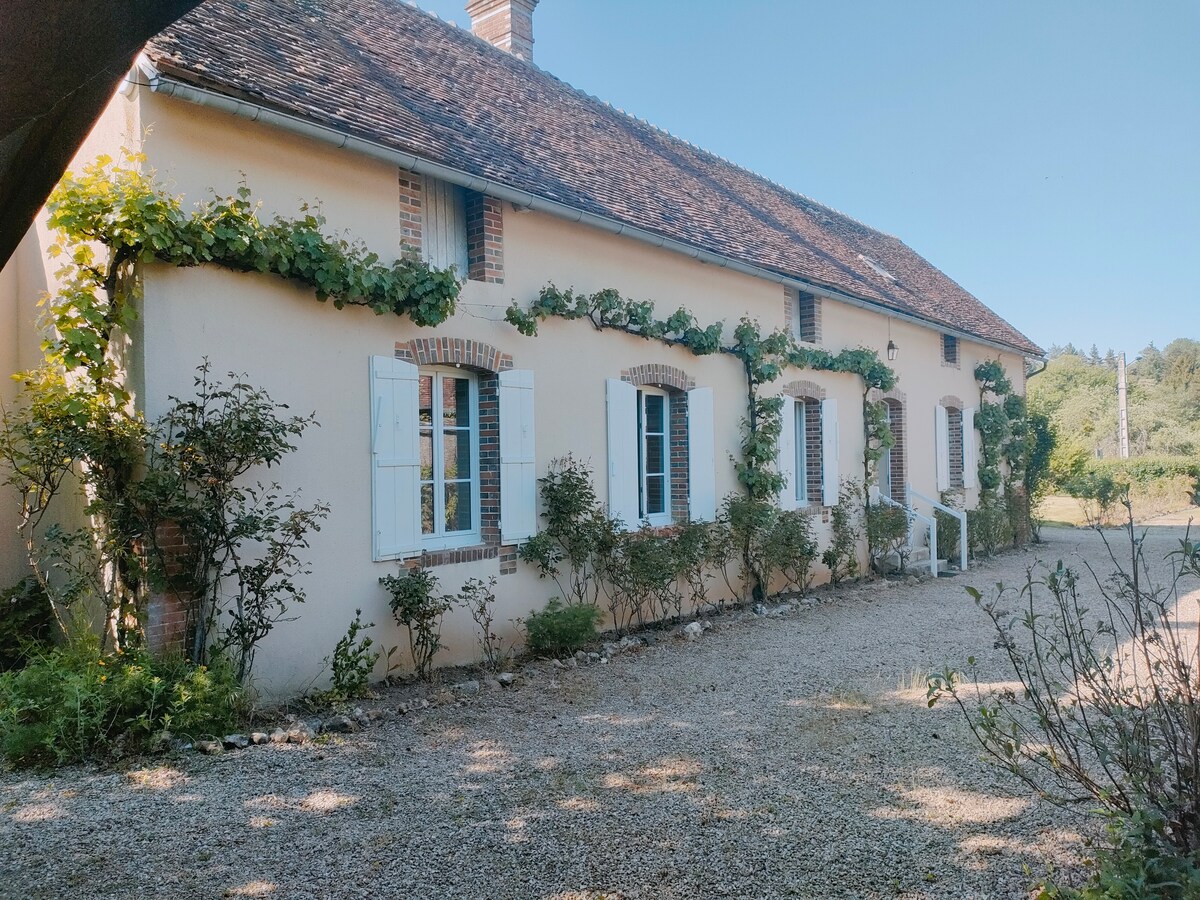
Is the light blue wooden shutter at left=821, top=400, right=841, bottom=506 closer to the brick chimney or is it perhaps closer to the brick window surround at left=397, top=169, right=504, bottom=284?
the brick window surround at left=397, top=169, right=504, bottom=284

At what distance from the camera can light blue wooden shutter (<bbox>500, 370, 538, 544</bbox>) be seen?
698 centimetres

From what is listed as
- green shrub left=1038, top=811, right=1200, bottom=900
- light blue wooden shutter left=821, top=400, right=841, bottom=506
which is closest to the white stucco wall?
green shrub left=1038, top=811, right=1200, bottom=900

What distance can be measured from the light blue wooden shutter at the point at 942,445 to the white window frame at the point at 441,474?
9878mm

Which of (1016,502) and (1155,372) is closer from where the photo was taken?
(1016,502)

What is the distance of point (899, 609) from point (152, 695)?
7707mm

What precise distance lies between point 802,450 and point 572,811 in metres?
8.15

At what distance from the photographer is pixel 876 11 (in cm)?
1069

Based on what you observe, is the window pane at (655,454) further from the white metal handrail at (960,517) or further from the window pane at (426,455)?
the white metal handrail at (960,517)

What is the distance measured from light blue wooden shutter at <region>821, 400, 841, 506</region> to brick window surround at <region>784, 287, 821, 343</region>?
3.05ft

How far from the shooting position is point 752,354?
9.70 meters

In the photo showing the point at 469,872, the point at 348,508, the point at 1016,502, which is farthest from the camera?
the point at 1016,502

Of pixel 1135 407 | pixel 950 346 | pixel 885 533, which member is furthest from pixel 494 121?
pixel 1135 407

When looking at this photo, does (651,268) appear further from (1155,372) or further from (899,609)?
(1155,372)

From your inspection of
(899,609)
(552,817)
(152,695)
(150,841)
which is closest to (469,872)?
(552,817)
